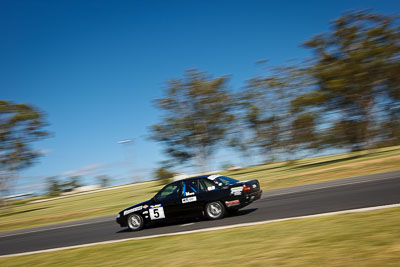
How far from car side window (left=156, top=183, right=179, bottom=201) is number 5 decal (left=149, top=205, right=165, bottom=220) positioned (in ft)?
0.94

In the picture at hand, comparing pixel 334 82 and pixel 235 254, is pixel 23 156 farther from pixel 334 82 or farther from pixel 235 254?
pixel 235 254

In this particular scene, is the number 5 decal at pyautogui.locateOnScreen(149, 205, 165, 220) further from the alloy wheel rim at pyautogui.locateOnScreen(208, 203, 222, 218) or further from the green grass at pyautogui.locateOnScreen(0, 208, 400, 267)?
the green grass at pyautogui.locateOnScreen(0, 208, 400, 267)

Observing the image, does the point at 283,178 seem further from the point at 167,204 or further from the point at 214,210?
the point at 167,204

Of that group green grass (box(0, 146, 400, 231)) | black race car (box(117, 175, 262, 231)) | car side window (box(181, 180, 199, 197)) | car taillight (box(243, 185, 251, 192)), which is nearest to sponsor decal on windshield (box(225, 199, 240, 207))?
black race car (box(117, 175, 262, 231))

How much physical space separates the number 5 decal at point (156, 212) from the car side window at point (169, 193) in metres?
0.29

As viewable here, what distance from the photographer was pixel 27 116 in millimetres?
43656

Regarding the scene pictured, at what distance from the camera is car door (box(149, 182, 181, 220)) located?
40.0 feet

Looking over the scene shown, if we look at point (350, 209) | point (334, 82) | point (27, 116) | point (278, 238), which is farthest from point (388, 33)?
point (27, 116)

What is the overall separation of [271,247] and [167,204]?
5.89 metres

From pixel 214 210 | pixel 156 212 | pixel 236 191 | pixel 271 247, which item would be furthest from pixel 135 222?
pixel 271 247

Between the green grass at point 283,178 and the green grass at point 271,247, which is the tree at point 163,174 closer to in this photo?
the green grass at point 283,178

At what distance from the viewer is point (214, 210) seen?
11.8 metres

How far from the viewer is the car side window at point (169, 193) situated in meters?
12.3

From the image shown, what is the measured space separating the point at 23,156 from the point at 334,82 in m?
34.3
